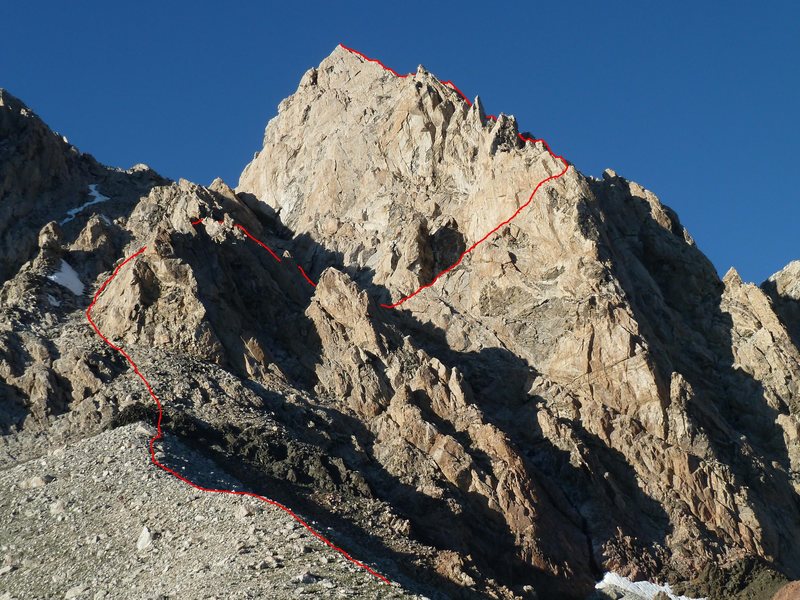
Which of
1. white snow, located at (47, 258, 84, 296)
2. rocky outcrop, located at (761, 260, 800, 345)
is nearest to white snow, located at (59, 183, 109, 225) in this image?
white snow, located at (47, 258, 84, 296)

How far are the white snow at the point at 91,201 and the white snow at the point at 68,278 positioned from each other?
953cm

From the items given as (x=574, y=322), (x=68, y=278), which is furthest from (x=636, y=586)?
(x=68, y=278)

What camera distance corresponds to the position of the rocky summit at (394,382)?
172 feet

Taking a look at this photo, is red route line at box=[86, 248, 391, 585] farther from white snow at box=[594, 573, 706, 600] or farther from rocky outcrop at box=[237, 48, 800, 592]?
white snow at box=[594, 573, 706, 600]

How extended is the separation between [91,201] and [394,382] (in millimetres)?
35627

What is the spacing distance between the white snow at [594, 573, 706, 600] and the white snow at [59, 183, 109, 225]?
4788 cm

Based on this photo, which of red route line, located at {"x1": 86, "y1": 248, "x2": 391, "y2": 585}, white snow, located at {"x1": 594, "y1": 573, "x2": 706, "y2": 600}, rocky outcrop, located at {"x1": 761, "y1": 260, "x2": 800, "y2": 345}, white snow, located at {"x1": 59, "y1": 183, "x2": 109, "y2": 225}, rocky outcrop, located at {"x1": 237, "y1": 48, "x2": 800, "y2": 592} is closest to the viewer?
red route line, located at {"x1": 86, "y1": 248, "x2": 391, "y2": 585}

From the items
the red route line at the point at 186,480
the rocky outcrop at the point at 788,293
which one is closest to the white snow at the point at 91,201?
the red route line at the point at 186,480

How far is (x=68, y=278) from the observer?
78250 mm

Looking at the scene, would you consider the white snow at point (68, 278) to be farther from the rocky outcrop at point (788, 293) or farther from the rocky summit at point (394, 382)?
the rocky outcrop at point (788, 293)

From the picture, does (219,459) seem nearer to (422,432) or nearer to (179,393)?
(179,393)

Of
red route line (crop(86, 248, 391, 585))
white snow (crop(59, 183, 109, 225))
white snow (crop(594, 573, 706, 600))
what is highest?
white snow (crop(59, 183, 109, 225))

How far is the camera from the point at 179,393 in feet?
212

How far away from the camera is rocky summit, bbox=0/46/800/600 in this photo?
5241cm
